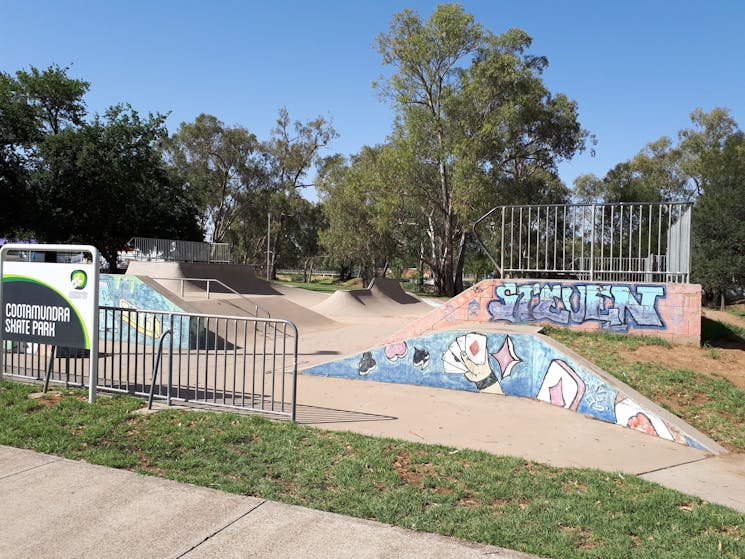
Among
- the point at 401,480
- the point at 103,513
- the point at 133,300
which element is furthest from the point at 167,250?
the point at 401,480

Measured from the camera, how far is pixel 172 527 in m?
3.66

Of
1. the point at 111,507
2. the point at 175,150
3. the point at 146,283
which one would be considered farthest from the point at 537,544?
the point at 175,150

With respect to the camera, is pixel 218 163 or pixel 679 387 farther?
pixel 218 163

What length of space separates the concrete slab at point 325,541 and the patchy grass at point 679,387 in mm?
4262

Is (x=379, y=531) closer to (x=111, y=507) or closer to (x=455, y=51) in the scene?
(x=111, y=507)

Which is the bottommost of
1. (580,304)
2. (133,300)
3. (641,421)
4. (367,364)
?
(641,421)

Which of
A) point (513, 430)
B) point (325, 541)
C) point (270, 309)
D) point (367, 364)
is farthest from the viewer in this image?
point (270, 309)

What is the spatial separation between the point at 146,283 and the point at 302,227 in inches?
1905

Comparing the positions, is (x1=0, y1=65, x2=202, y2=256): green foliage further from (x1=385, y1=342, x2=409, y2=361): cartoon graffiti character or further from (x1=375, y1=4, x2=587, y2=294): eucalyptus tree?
(x1=385, y1=342, x2=409, y2=361): cartoon graffiti character

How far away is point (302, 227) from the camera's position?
6225cm

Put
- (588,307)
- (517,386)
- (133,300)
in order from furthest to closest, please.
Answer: (133,300)
(588,307)
(517,386)

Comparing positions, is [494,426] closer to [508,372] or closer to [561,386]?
[561,386]

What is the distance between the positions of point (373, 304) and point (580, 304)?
1768cm

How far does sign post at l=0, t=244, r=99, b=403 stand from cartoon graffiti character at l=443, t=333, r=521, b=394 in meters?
5.16
